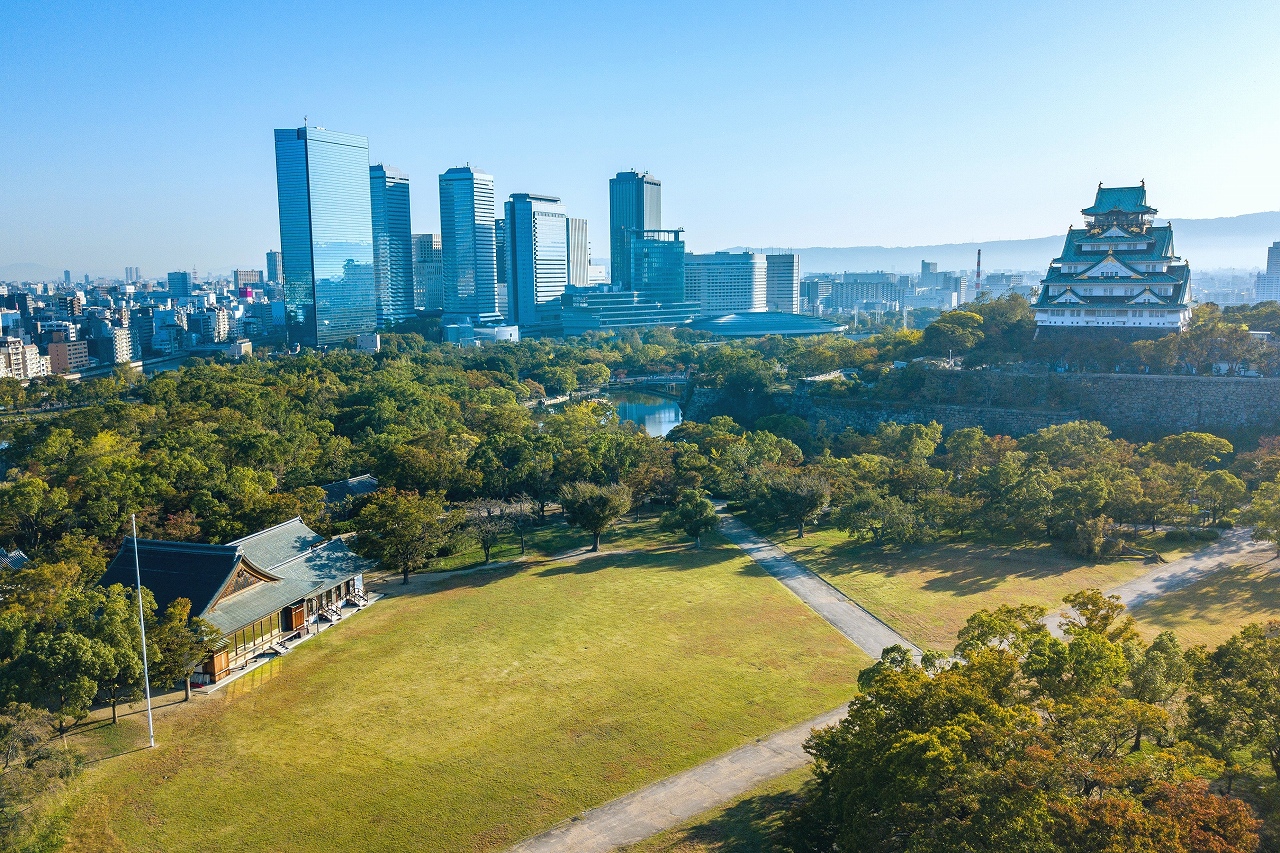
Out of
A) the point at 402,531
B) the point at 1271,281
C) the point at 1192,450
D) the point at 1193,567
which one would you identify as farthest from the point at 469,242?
the point at 1271,281

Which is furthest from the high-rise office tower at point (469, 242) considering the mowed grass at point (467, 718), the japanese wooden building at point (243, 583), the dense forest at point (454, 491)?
the mowed grass at point (467, 718)

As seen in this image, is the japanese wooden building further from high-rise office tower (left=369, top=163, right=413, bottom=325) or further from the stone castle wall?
high-rise office tower (left=369, top=163, right=413, bottom=325)

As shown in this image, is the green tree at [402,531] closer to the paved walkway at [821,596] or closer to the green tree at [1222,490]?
the paved walkway at [821,596]

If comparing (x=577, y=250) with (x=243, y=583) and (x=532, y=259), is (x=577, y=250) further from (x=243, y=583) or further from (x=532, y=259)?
(x=243, y=583)

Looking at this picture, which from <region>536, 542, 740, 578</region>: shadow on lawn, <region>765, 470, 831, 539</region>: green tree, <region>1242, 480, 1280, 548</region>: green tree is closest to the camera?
<region>1242, 480, 1280, 548</region>: green tree

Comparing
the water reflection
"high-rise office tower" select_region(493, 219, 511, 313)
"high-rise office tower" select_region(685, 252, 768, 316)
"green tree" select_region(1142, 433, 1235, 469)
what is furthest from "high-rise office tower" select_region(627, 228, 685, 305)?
"green tree" select_region(1142, 433, 1235, 469)

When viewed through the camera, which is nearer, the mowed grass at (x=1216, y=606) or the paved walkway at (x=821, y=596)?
the mowed grass at (x=1216, y=606)
